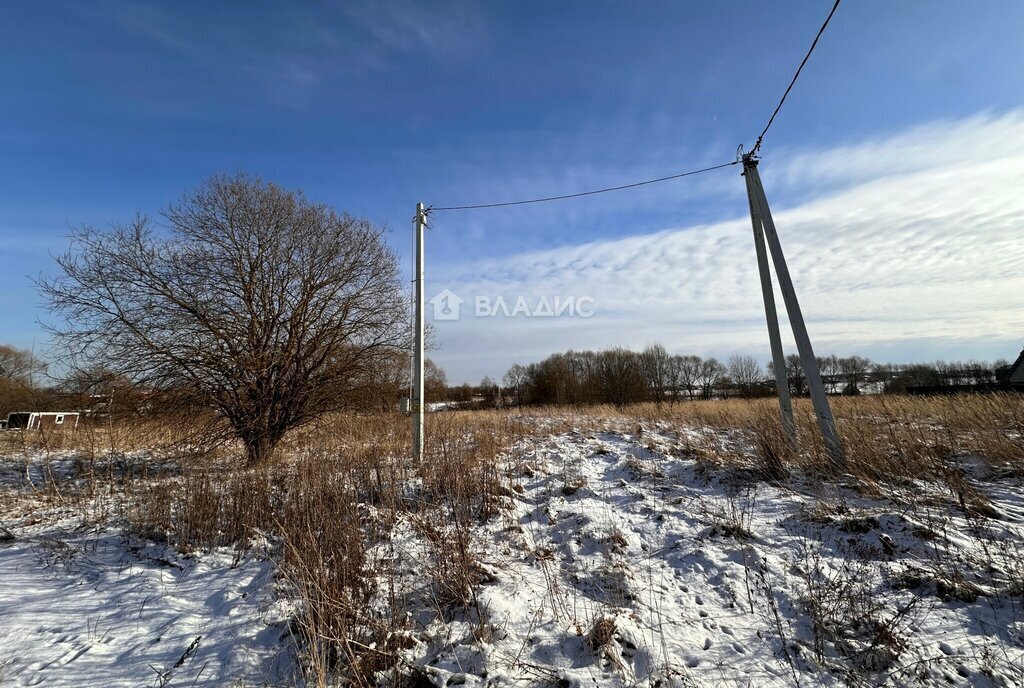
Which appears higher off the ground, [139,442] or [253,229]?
[253,229]

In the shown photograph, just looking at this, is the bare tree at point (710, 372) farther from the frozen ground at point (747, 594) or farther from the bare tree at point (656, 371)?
the frozen ground at point (747, 594)

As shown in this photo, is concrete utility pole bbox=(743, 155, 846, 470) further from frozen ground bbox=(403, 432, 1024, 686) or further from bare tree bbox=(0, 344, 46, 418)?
bare tree bbox=(0, 344, 46, 418)

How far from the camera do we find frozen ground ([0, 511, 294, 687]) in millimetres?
2420

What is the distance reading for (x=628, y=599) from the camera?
10.3 ft

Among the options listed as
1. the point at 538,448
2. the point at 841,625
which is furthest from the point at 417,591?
the point at 538,448

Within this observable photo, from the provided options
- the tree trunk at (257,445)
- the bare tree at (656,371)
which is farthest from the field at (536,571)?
the bare tree at (656,371)

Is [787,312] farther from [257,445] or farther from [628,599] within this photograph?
[257,445]

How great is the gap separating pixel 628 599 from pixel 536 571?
82cm

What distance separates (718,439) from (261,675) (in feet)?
26.0

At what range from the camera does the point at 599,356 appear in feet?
114

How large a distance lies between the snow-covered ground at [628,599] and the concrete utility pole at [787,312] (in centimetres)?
101

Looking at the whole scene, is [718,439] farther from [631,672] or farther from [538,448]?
[631,672]

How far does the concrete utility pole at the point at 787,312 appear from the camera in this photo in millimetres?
5727

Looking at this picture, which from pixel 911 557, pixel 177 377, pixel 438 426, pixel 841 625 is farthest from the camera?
pixel 438 426
